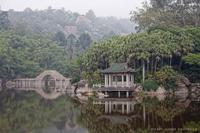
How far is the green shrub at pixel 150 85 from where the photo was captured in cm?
4197

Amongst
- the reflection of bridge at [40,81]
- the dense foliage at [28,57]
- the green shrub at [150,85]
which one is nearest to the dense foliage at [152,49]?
the green shrub at [150,85]

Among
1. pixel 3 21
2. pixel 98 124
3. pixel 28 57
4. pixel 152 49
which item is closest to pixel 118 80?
pixel 152 49

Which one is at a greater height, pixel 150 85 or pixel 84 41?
pixel 84 41

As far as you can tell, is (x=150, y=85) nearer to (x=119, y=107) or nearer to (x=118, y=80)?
(x=118, y=80)

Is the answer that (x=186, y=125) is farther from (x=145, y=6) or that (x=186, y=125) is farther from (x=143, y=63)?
(x=145, y=6)

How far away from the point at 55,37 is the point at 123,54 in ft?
205

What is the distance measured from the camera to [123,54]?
4597 centimetres

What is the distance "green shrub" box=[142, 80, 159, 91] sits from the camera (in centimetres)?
4197

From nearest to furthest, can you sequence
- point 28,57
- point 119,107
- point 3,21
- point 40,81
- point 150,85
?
1. point 119,107
2. point 150,85
3. point 40,81
4. point 28,57
5. point 3,21

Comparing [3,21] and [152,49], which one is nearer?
[152,49]

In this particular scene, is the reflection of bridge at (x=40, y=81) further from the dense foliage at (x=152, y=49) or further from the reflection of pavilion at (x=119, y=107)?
the reflection of pavilion at (x=119, y=107)

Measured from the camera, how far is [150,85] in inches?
1652

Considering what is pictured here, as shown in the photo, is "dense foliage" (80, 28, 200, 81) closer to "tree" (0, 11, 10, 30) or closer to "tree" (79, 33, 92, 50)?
"tree" (79, 33, 92, 50)

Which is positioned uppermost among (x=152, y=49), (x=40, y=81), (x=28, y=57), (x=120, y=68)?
(x=28, y=57)
